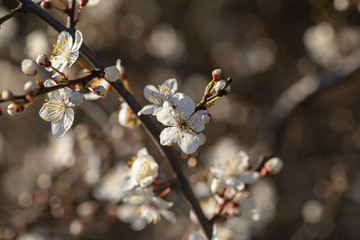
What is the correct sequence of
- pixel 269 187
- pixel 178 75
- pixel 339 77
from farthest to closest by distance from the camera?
pixel 178 75 < pixel 269 187 < pixel 339 77

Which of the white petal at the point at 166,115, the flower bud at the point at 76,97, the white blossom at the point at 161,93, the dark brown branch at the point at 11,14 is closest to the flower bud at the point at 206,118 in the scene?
the white petal at the point at 166,115

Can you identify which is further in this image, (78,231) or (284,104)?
(284,104)

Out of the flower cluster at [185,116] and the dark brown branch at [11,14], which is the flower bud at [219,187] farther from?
the dark brown branch at [11,14]

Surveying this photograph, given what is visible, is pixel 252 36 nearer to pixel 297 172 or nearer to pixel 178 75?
pixel 178 75

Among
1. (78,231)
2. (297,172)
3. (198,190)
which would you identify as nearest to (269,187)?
(297,172)

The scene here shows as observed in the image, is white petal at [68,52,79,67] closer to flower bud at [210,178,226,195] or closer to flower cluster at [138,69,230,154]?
flower cluster at [138,69,230,154]

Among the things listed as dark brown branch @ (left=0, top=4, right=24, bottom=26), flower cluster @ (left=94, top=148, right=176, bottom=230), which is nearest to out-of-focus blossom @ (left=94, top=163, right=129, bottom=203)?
flower cluster @ (left=94, top=148, right=176, bottom=230)
